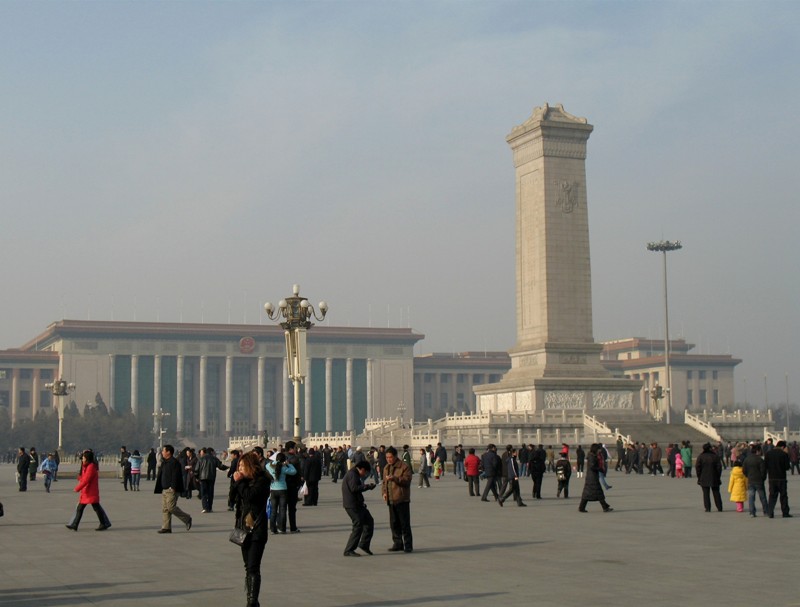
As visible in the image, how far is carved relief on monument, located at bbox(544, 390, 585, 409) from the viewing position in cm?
6284

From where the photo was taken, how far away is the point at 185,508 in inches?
1047

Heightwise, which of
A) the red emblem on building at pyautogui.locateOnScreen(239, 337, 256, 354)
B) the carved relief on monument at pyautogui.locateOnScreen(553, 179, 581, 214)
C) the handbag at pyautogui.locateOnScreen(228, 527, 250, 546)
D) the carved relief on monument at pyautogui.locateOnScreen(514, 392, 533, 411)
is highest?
the carved relief on monument at pyautogui.locateOnScreen(553, 179, 581, 214)

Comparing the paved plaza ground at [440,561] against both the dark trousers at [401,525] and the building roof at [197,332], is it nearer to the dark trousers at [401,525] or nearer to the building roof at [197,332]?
the dark trousers at [401,525]

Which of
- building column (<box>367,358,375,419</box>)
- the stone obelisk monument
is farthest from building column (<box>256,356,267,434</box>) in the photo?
the stone obelisk monument

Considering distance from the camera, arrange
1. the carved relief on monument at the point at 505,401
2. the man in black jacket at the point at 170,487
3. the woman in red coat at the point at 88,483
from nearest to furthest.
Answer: the woman in red coat at the point at 88,483
the man in black jacket at the point at 170,487
the carved relief on monument at the point at 505,401

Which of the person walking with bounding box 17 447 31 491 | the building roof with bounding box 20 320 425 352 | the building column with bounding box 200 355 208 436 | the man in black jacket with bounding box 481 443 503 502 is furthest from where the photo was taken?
the building column with bounding box 200 355 208 436

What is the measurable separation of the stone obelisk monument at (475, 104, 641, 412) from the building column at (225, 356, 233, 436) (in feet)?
245

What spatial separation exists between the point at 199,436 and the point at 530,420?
8024 cm

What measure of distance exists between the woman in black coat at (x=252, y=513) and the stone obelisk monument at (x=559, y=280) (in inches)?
2021

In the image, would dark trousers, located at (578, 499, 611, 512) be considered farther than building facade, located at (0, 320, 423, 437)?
No

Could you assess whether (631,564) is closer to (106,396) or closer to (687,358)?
(106,396)

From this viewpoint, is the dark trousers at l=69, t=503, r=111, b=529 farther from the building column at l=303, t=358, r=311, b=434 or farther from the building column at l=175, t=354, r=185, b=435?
the building column at l=303, t=358, r=311, b=434

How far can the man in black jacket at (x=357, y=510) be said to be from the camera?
1641cm

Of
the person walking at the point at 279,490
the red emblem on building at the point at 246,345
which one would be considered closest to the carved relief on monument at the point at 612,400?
the person walking at the point at 279,490
